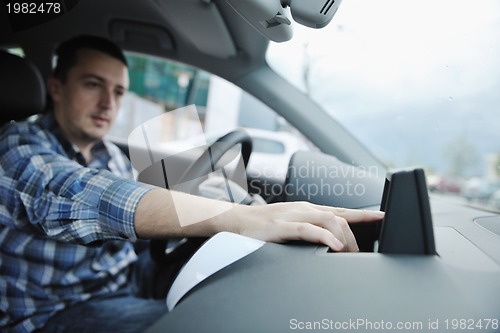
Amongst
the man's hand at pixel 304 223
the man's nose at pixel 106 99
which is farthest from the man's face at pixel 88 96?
the man's hand at pixel 304 223

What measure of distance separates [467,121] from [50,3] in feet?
2.65

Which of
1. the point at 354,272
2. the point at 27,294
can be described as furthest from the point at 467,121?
the point at 27,294

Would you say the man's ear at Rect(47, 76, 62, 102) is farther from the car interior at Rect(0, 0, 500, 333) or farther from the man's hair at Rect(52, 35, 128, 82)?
the car interior at Rect(0, 0, 500, 333)

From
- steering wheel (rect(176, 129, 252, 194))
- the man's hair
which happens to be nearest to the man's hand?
steering wheel (rect(176, 129, 252, 194))

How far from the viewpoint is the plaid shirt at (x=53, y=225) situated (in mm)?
783

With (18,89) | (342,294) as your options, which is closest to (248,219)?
(342,294)

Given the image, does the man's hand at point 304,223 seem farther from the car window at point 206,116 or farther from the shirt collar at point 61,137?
the shirt collar at point 61,137

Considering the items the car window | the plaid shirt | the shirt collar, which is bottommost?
the plaid shirt

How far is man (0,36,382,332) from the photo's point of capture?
2.27ft

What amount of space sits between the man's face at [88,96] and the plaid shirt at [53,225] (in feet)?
0.16

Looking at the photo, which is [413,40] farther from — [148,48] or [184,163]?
[148,48]

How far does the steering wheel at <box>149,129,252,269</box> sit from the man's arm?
178 mm

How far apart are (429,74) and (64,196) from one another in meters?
0.72

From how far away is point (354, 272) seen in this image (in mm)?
585
